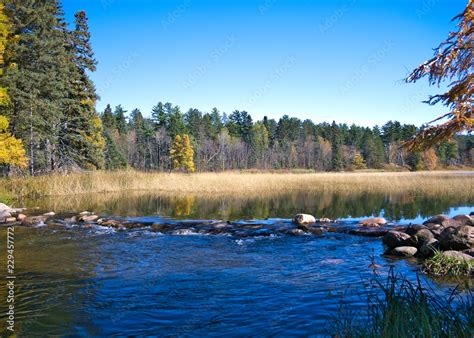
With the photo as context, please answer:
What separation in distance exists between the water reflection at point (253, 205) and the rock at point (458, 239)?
284 inches

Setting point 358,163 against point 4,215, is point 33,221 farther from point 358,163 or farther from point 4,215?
point 358,163

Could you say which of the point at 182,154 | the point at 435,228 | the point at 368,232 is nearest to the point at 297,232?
the point at 368,232

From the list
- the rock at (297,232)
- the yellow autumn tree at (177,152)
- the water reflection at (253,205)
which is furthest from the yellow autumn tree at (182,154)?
the rock at (297,232)

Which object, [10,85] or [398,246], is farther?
[10,85]

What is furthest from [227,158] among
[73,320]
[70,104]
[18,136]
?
[73,320]

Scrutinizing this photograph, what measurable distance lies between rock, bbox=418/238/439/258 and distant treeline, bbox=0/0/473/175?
7.58ft

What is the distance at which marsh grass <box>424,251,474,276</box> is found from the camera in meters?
7.32

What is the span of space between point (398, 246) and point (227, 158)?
2867 inches

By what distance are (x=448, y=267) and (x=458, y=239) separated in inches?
54.6

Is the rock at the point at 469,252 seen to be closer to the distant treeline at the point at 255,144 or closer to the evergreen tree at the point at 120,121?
the distant treeline at the point at 255,144

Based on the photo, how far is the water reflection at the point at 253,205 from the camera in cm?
1719

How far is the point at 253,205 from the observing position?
20.4 meters

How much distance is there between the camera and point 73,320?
5523 millimetres

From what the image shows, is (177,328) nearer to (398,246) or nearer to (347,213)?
(398,246)
